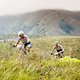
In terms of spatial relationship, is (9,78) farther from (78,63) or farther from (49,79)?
(78,63)

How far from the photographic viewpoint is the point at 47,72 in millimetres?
9133

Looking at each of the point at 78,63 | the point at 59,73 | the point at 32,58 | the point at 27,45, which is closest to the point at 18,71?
the point at 59,73

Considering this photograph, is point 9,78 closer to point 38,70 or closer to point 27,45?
point 38,70

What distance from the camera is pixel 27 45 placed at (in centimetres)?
1997

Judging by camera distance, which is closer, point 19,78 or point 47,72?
point 19,78

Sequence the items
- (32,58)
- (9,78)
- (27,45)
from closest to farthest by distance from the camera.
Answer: (9,78), (32,58), (27,45)

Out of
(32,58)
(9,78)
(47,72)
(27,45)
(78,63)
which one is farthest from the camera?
(27,45)

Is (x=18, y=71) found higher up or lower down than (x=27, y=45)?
higher up

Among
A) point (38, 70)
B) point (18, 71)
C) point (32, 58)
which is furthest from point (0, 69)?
point (32, 58)

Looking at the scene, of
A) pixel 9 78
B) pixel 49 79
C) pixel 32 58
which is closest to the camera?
pixel 9 78

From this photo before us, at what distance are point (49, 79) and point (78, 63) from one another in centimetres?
459

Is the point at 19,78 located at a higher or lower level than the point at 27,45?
higher

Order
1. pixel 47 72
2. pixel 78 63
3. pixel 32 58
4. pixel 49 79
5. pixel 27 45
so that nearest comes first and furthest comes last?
1. pixel 49 79
2. pixel 47 72
3. pixel 32 58
4. pixel 78 63
5. pixel 27 45

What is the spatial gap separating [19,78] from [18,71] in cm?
52
